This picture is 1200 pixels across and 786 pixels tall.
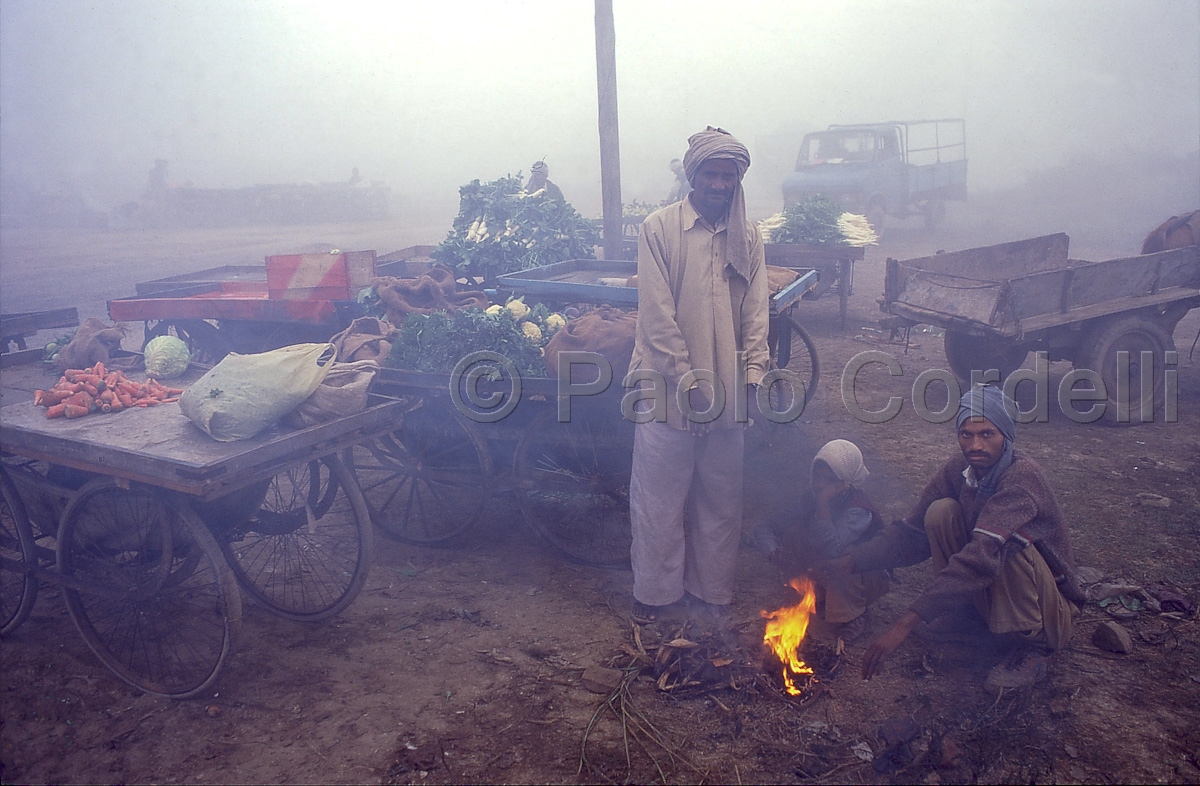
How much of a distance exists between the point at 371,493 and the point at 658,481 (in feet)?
8.61

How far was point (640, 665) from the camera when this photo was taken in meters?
3.47

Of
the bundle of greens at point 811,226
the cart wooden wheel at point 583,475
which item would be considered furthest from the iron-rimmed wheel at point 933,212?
the cart wooden wheel at point 583,475

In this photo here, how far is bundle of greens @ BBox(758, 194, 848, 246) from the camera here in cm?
954

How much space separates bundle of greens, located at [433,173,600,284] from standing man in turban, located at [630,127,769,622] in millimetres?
3566

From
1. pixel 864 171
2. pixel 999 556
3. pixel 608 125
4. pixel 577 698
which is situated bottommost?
pixel 577 698

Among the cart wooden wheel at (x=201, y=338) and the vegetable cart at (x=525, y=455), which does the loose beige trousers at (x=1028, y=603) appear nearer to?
the vegetable cart at (x=525, y=455)

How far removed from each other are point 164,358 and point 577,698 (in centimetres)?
309

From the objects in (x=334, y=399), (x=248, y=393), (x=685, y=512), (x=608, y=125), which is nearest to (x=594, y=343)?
(x=685, y=512)

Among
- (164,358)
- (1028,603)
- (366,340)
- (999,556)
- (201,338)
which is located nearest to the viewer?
(999,556)

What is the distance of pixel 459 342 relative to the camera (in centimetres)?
458

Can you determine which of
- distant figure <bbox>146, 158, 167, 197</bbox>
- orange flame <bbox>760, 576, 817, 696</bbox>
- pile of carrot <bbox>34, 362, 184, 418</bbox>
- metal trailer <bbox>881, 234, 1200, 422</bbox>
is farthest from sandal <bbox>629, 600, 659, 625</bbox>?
distant figure <bbox>146, 158, 167, 197</bbox>

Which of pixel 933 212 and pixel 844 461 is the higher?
pixel 933 212

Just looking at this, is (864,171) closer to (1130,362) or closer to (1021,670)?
(1130,362)

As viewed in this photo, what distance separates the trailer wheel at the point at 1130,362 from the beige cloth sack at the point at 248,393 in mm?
6163
